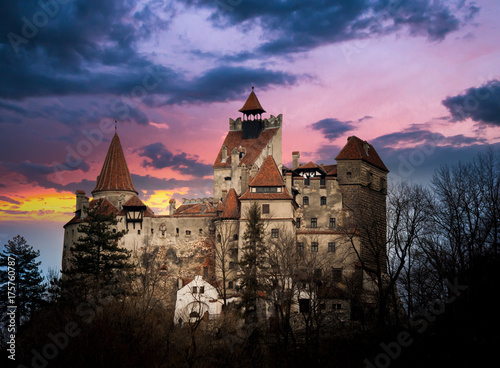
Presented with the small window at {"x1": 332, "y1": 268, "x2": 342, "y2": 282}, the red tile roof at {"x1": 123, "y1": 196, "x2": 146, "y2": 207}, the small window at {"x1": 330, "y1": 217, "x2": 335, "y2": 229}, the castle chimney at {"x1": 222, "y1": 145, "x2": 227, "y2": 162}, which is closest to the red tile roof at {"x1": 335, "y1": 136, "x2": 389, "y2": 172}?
the small window at {"x1": 330, "y1": 217, "x2": 335, "y2": 229}

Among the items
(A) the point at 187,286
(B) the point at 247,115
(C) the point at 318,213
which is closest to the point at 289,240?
(C) the point at 318,213

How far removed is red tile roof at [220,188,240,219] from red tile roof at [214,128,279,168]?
6.32 metres

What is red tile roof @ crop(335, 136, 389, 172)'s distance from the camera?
64.8 m

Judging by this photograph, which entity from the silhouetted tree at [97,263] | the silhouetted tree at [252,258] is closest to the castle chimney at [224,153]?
the silhouetted tree at [252,258]

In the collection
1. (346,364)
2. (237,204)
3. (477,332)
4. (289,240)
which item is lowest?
(346,364)

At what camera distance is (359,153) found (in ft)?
213

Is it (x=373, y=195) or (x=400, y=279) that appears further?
(x=373, y=195)

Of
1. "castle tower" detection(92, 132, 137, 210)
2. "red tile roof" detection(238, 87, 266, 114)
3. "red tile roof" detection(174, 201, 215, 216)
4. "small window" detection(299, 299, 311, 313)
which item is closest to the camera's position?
"small window" detection(299, 299, 311, 313)

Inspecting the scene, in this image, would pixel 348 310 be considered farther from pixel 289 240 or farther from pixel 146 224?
pixel 146 224

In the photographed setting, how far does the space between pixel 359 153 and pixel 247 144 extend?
56.2 ft

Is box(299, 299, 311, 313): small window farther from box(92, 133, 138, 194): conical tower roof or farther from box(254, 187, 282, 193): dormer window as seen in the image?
box(92, 133, 138, 194): conical tower roof

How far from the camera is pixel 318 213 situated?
63156 millimetres

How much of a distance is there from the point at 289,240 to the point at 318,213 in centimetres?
678

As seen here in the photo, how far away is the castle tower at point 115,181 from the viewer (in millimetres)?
77000
